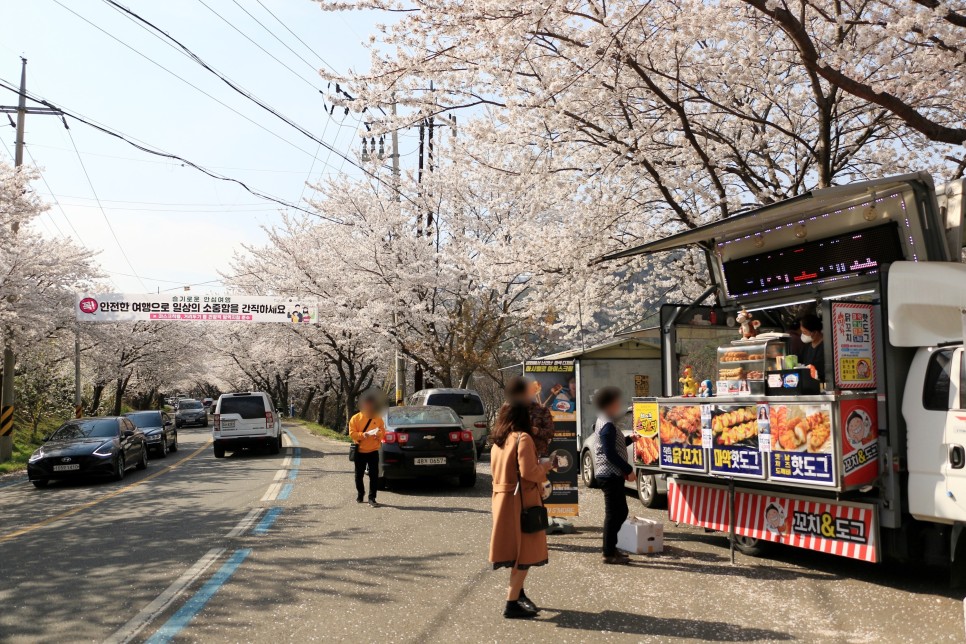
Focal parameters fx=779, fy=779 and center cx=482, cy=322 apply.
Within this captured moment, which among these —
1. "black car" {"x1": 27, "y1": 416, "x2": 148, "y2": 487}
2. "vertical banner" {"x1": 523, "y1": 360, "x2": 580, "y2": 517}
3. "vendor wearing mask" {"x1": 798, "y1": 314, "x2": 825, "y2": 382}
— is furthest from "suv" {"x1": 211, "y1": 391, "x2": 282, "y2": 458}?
"vendor wearing mask" {"x1": 798, "y1": 314, "x2": 825, "y2": 382}

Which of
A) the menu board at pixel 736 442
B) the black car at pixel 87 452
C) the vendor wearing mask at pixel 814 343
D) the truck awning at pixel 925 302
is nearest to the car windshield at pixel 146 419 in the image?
the black car at pixel 87 452

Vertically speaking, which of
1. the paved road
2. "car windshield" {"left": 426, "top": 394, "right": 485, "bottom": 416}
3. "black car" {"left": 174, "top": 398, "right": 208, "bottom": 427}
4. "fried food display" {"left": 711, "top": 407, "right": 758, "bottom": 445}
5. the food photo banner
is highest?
the food photo banner

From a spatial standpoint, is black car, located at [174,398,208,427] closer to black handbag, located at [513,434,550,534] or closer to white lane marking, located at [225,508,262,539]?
white lane marking, located at [225,508,262,539]

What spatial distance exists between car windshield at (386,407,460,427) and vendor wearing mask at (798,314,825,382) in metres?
7.55

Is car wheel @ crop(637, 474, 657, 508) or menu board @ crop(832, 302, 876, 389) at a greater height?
menu board @ crop(832, 302, 876, 389)

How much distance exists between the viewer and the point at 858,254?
26.4 ft

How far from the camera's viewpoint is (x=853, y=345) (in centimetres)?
671

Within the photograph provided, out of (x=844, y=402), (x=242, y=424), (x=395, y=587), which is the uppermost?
(x=844, y=402)

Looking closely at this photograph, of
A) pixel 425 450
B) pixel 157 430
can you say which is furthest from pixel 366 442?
pixel 157 430

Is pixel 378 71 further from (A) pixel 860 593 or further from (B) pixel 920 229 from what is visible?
(A) pixel 860 593

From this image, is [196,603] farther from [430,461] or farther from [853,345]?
[430,461]

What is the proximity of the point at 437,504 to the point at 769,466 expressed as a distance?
6.15 m

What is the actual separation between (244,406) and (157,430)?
3.59 m

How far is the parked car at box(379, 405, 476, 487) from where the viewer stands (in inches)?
536
